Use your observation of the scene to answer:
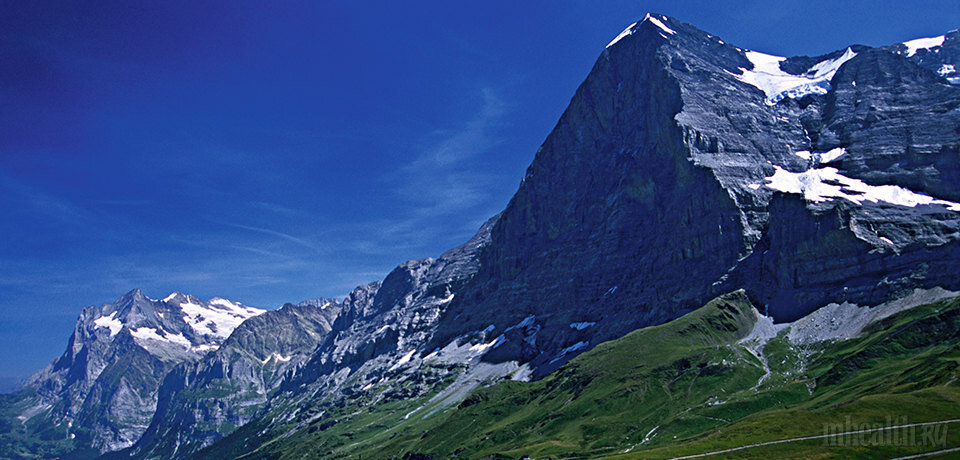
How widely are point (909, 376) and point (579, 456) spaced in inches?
3522

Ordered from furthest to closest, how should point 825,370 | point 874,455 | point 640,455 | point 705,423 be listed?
point 825,370, point 705,423, point 640,455, point 874,455

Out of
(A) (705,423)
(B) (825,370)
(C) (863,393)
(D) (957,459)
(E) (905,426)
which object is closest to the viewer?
(D) (957,459)

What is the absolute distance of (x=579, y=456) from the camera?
587ft

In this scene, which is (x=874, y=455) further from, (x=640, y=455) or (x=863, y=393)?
(x=863, y=393)

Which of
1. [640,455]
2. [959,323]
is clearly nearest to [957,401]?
[640,455]

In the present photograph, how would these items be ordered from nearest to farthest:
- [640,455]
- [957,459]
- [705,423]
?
[957,459] < [640,455] < [705,423]

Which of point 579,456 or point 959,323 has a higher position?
point 959,323

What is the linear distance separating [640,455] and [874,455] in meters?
48.1

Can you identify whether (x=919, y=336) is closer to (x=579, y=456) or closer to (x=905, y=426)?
(x=905, y=426)

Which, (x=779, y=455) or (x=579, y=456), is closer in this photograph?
(x=779, y=455)

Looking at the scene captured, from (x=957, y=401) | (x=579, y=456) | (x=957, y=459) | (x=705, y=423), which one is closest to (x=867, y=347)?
(x=705, y=423)

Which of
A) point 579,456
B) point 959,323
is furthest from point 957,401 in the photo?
point 579,456

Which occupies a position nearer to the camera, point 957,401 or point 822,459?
point 822,459

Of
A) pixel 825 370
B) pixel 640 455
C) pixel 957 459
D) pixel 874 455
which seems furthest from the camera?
pixel 825 370
